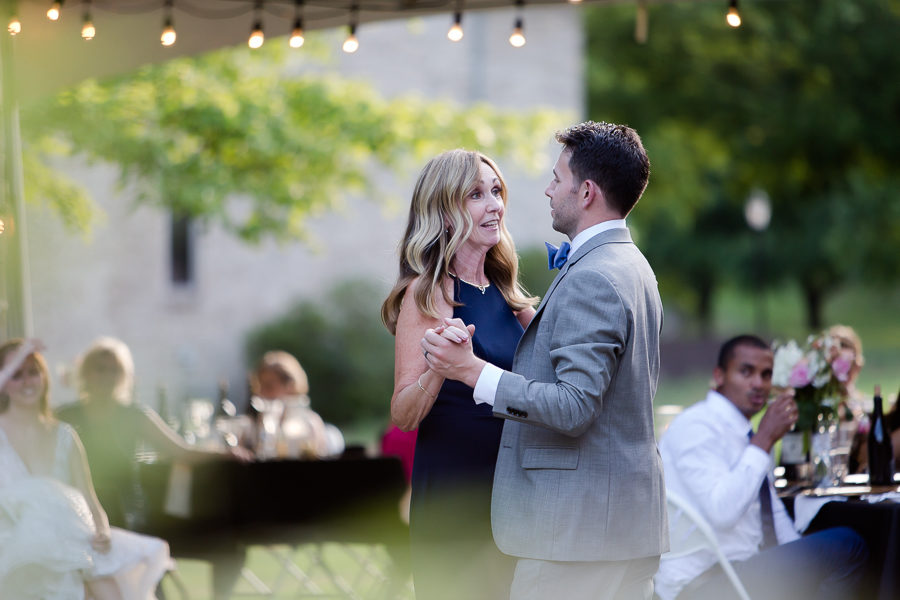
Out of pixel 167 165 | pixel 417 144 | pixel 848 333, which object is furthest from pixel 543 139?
pixel 848 333

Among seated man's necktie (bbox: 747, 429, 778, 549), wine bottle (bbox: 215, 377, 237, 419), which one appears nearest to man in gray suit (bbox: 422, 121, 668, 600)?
seated man's necktie (bbox: 747, 429, 778, 549)

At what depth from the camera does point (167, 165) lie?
1227 cm

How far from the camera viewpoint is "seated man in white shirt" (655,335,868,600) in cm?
449

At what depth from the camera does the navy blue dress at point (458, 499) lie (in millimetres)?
3332

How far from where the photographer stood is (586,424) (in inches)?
112

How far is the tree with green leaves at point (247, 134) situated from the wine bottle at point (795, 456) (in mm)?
7821

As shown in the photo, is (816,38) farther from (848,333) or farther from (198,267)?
(848,333)

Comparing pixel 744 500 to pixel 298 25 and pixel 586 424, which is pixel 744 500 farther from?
pixel 298 25

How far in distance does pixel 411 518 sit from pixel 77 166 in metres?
17.0

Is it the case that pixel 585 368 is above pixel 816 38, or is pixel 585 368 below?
below

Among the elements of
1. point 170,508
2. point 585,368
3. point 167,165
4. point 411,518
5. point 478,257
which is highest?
point 167,165

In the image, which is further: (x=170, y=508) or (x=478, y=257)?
(x=170, y=508)

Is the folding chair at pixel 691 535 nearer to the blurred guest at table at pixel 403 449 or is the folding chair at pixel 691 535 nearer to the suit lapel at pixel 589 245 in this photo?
the suit lapel at pixel 589 245

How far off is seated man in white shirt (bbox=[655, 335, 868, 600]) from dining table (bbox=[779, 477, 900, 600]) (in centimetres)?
5
